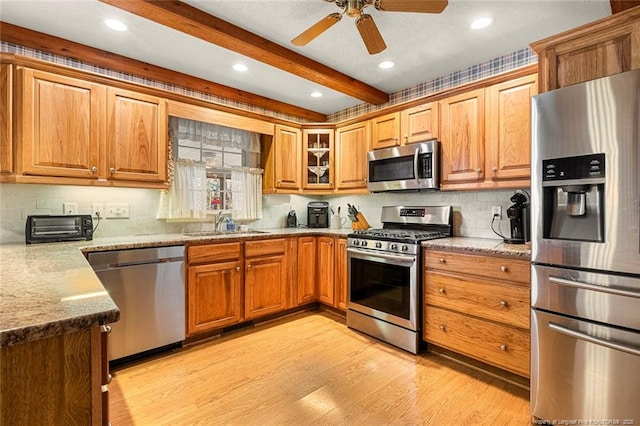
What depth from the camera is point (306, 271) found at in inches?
139

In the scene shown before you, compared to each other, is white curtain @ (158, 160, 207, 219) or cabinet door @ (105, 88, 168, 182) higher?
cabinet door @ (105, 88, 168, 182)

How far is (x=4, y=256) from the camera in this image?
1.73 m

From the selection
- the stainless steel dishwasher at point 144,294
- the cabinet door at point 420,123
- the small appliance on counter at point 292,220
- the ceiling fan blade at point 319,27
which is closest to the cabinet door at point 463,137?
the cabinet door at point 420,123

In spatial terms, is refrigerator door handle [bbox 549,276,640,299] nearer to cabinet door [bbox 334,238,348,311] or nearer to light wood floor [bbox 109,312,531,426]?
light wood floor [bbox 109,312,531,426]

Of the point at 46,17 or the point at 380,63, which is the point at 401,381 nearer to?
the point at 380,63

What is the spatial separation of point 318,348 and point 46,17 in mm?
3188

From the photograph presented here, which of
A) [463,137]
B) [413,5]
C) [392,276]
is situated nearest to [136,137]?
[413,5]

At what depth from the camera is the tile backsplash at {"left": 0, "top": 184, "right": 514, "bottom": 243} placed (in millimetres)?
2412

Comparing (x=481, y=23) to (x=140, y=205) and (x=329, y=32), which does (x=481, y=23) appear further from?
(x=140, y=205)

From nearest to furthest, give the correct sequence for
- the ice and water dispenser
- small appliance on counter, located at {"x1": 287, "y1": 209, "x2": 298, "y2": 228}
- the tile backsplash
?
the ice and water dispenser → the tile backsplash → small appliance on counter, located at {"x1": 287, "y1": 209, "x2": 298, "y2": 228}

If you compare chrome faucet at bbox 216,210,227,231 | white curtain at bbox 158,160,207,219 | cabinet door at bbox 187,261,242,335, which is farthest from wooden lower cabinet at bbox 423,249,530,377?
white curtain at bbox 158,160,207,219

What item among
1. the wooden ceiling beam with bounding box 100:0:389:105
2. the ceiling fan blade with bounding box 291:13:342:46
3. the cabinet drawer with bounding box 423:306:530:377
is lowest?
the cabinet drawer with bounding box 423:306:530:377

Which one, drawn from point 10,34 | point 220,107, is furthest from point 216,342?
point 10,34

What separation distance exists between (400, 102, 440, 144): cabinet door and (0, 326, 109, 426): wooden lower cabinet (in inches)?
112
